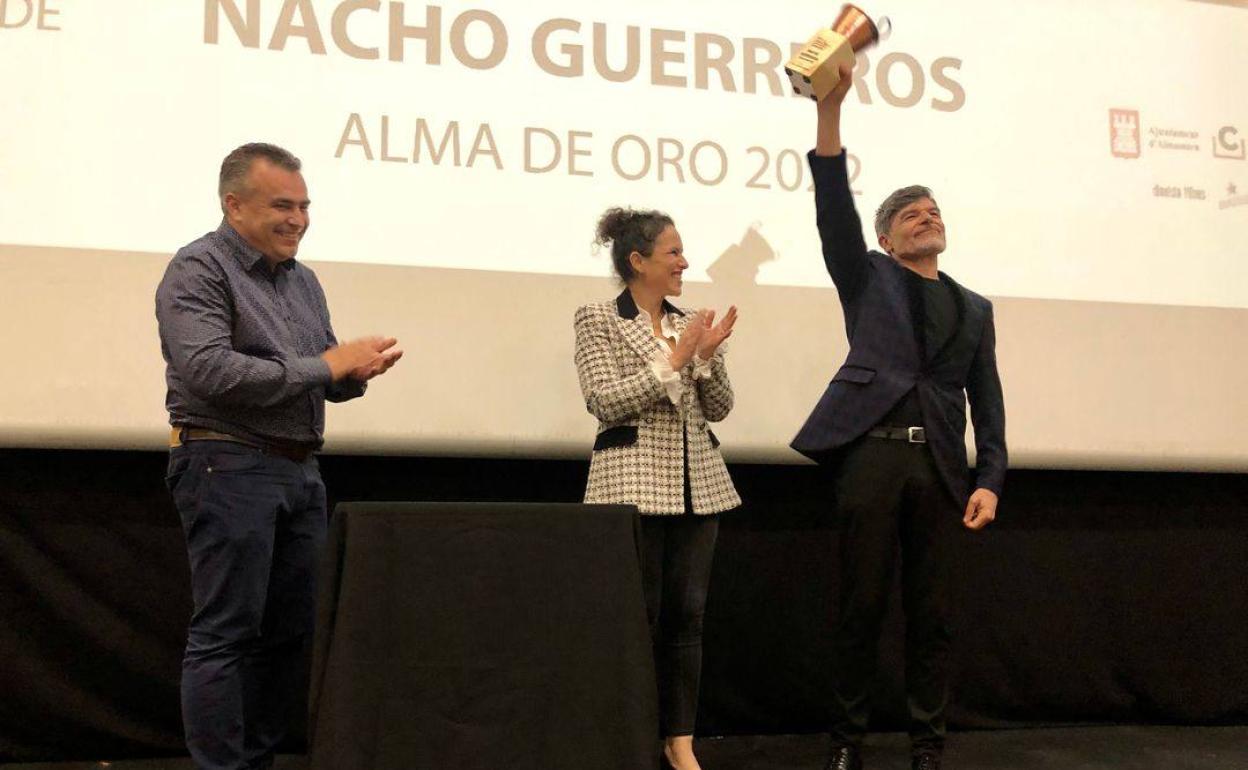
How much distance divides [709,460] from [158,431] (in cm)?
126

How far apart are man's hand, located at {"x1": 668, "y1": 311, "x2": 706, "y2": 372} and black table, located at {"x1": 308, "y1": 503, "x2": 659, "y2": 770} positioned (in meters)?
0.69

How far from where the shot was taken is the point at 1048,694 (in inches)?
119

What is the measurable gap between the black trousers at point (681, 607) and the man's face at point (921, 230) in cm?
74

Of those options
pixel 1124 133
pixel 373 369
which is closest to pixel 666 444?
pixel 373 369

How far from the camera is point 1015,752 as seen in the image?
273cm

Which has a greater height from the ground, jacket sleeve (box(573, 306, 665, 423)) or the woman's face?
the woman's face

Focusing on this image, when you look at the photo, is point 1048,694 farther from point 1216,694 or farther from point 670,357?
point 670,357

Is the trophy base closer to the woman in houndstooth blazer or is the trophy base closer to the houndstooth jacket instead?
the woman in houndstooth blazer

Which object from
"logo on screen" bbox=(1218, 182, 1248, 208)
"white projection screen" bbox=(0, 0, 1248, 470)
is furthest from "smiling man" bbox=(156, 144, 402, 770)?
"logo on screen" bbox=(1218, 182, 1248, 208)

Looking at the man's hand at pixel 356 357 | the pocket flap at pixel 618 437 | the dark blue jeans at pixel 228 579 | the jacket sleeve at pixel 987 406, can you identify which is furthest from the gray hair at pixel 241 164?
the jacket sleeve at pixel 987 406

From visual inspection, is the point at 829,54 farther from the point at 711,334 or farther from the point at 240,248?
the point at 240,248

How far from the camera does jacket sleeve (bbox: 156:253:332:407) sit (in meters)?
1.74

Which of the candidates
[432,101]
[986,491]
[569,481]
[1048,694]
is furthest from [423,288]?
[1048,694]

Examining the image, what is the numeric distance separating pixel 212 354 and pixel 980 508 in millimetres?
1551
